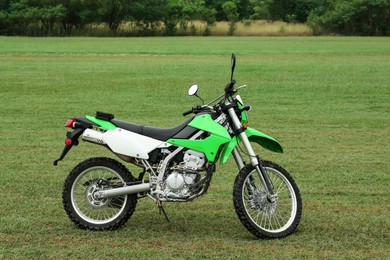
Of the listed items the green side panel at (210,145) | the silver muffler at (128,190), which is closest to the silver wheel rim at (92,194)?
the silver muffler at (128,190)

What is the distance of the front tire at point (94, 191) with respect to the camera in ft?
22.6

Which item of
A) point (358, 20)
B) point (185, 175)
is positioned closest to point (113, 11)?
point (358, 20)

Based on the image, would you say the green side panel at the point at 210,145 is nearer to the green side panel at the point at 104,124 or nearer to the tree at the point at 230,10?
the green side panel at the point at 104,124

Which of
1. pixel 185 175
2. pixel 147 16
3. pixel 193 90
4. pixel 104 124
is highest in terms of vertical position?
pixel 193 90

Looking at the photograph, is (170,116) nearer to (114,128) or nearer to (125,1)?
(114,128)

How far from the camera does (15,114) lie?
16297 mm

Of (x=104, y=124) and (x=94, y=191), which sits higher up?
(x=104, y=124)

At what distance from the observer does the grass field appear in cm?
657

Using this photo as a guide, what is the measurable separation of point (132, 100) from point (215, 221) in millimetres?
12424

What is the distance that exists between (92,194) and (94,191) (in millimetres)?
33

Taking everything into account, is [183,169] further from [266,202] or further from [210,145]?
[266,202]

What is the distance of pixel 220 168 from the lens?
33.2ft

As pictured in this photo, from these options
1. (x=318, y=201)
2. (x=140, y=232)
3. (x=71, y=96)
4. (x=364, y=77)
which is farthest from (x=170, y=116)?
(x=364, y=77)

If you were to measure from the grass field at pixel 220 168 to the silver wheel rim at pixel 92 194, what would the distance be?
194 millimetres
